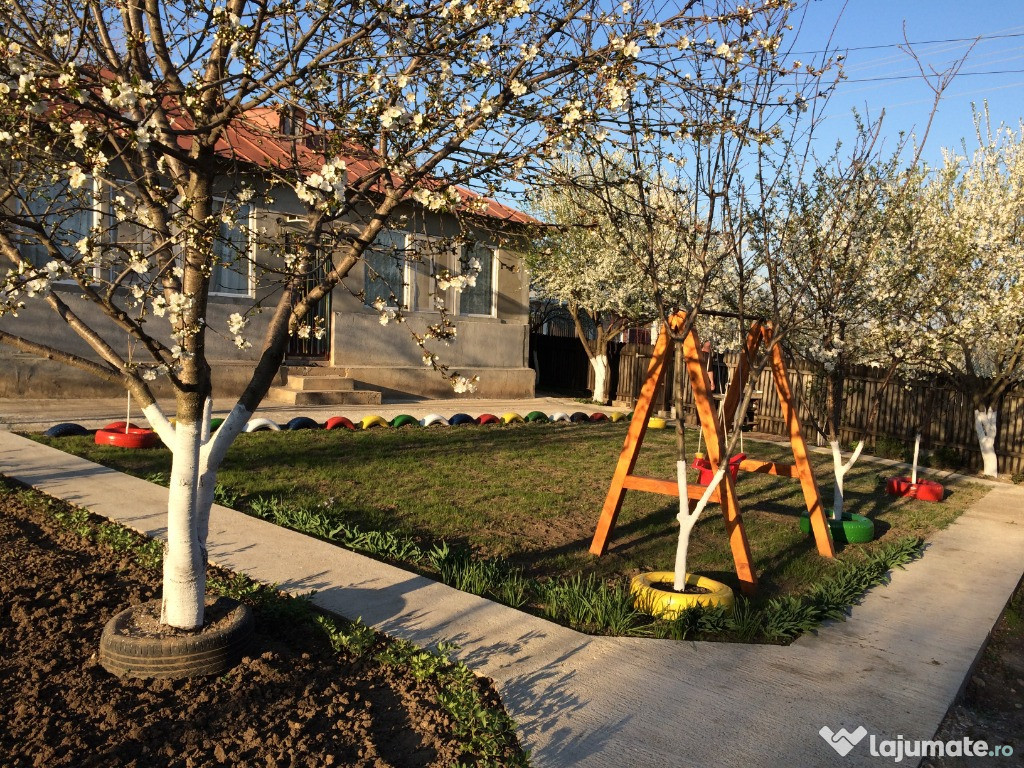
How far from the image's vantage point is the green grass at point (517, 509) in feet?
19.8

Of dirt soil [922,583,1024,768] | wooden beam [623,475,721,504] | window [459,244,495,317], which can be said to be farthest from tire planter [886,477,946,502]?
window [459,244,495,317]

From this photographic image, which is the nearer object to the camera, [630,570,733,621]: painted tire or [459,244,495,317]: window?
[630,570,733,621]: painted tire

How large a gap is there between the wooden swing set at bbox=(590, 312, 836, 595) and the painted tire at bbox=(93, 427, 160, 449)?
5426 millimetres

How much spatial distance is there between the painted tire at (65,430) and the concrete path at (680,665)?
159 inches

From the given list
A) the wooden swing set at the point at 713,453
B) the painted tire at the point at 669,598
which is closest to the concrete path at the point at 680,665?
the painted tire at the point at 669,598

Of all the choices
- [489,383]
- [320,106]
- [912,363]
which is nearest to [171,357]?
[320,106]

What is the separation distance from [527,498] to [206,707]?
490 centimetres

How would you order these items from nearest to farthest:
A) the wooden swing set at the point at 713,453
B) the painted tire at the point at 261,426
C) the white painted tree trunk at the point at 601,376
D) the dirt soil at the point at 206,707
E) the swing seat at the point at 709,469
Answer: the dirt soil at the point at 206,707 < the wooden swing set at the point at 713,453 < the swing seat at the point at 709,469 < the painted tire at the point at 261,426 < the white painted tree trunk at the point at 601,376

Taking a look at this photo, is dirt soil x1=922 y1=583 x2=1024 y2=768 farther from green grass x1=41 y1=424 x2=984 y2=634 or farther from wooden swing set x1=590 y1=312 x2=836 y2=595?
wooden swing set x1=590 y1=312 x2=836 y2=595

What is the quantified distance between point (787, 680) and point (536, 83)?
3.06 metres

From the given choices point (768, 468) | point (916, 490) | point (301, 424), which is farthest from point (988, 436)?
point (301, 424)

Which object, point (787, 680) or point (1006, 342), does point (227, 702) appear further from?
point (1006, 342)

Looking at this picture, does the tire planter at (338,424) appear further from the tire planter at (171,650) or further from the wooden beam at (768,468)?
the tire planter at (171,650)

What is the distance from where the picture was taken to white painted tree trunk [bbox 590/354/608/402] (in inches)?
774
